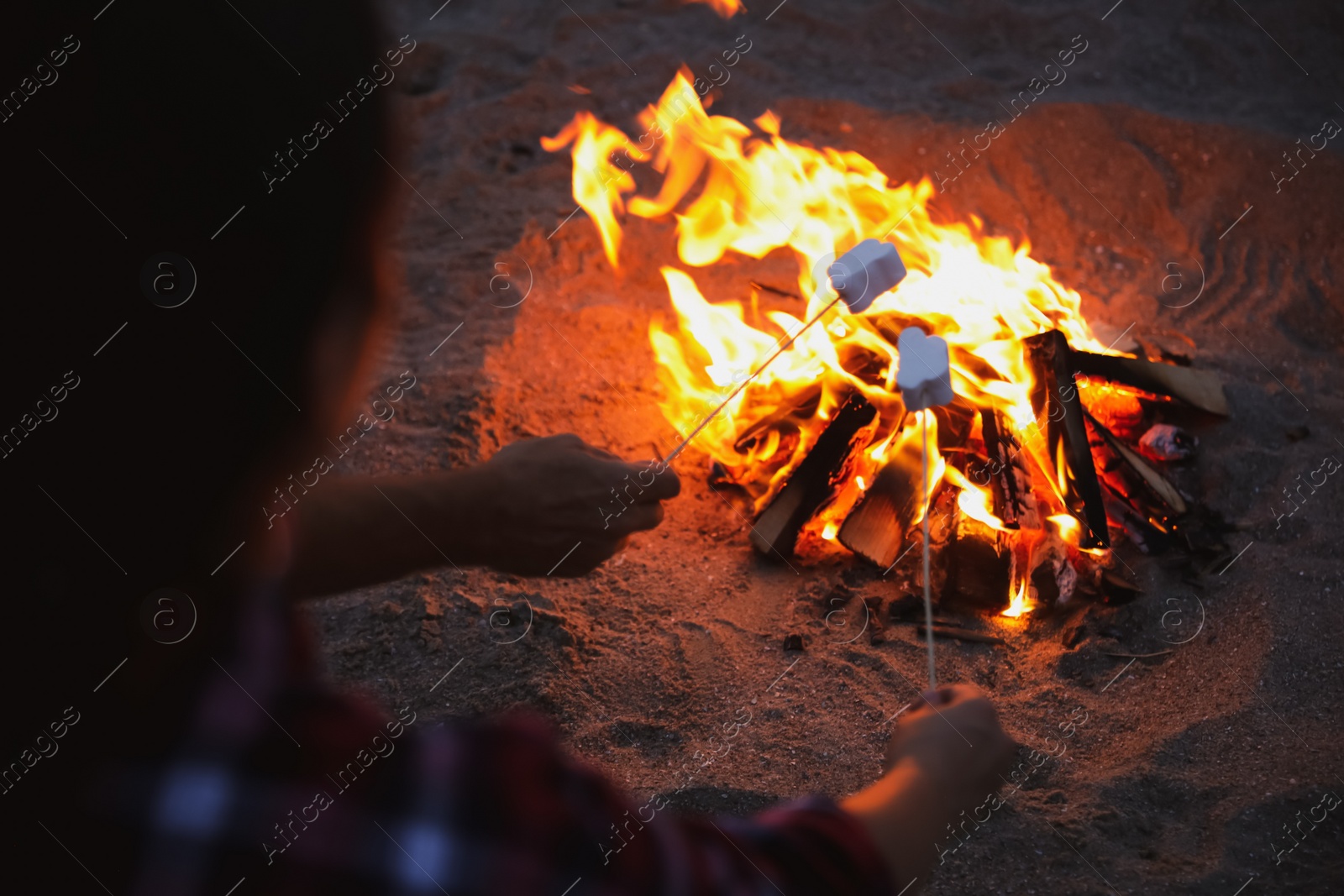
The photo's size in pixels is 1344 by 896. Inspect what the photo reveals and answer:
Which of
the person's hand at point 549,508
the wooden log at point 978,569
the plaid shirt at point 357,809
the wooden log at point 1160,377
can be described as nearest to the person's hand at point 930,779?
the plaid shirt at point 357,809

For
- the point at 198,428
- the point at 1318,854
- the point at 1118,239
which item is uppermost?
the point at 198,428

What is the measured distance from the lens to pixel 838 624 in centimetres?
305

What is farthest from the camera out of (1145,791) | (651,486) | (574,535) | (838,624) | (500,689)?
(838,624)

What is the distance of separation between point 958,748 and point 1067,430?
2.18 metres

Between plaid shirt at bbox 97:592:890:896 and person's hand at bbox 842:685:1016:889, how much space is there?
25cm

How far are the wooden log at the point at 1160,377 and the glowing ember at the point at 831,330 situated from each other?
0.70 feet

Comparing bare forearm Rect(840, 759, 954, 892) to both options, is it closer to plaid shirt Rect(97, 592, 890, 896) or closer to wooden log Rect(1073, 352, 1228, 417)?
plaid shirt Rect(97, 592, 890, 896)

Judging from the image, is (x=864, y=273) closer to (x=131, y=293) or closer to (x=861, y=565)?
(x=861, y=565)

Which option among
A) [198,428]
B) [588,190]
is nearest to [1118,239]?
[588,190]

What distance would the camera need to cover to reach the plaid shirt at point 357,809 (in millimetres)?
753

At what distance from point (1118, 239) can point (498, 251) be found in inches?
125

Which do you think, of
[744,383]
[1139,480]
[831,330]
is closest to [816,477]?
[831,330]

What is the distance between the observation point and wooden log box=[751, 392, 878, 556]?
3305 millimetres

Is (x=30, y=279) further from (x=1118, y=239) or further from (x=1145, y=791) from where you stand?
(x=1118, y=239)
